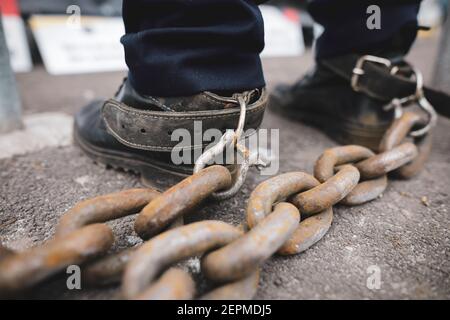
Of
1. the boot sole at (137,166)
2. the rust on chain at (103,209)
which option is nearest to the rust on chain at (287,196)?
the rust on chain at (103,209)

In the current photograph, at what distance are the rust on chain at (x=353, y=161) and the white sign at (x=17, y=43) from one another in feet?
8.68

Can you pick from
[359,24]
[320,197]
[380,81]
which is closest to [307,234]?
[320,197]

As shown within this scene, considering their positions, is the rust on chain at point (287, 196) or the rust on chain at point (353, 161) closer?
the rust on chain at point (287, 196)

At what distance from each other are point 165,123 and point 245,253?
18.5 inches

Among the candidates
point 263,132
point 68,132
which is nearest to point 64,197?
point 68,132

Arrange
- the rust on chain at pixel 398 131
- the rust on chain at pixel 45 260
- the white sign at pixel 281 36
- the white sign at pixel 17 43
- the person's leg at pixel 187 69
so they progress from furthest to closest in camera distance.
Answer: the white sign at pixel 281 36, the white sign at pixel 17 43, the rust on chain at pixel 398 131, the person's leg at pixel 187 69, the rust on chain at pixel 45 260

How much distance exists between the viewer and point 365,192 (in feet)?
3.20

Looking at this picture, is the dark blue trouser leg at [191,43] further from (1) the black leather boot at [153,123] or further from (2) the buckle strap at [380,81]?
(2) the buckle strap at [380,81]

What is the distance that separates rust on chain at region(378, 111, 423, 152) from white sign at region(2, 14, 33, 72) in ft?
8.86

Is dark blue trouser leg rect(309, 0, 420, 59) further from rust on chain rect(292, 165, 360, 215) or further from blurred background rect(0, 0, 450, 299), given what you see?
rust on chain rect(292, 165, 360, 215)

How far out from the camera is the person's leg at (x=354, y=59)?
1283mm

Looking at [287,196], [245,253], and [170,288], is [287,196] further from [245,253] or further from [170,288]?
[170,288]

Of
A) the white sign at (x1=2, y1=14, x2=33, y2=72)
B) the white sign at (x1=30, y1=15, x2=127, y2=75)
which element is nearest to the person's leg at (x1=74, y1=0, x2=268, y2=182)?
the white sign at (x1=30, y1=15, x2=127, y2=75)

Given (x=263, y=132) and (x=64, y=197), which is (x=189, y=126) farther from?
(x=263, y=132)
